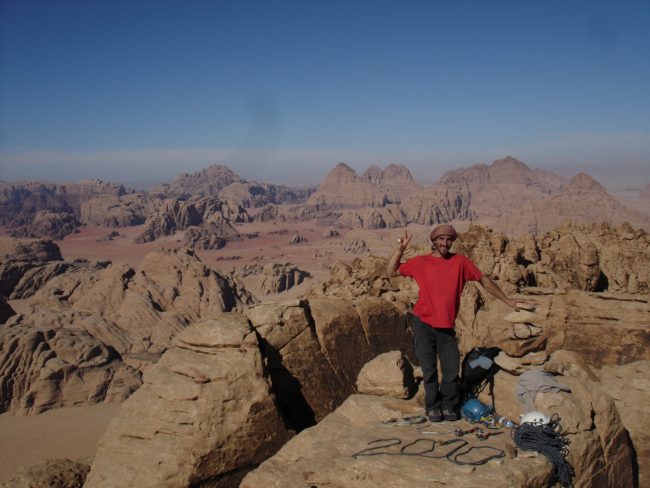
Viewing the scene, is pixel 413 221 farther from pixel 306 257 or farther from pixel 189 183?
pixel 189 183

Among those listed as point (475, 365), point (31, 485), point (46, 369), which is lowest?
point (46, 369)

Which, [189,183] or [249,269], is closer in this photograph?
[249,269]

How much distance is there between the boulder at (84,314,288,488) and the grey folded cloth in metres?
2.90

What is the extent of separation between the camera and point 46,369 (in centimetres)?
1714

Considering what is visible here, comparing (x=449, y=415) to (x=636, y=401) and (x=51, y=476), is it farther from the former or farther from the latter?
(x=51, y=476)

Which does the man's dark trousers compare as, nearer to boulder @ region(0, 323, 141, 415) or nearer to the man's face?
the man's face

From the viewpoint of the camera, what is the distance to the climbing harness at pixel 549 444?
169 inches

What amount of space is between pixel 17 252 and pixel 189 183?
130174mm

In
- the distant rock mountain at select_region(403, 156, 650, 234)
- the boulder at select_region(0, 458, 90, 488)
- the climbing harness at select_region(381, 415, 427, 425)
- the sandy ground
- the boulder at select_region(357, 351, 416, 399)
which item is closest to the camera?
the climbing harness at select_region(381, 415, 427, 425)

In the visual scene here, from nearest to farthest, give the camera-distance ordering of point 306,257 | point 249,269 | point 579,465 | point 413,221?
point 579,465
point 249,269
point 306,257
point 413,221

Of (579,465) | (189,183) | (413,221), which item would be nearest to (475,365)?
(579,465)

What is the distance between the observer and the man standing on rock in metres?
5.29

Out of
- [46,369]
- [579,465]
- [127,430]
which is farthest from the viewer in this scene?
[46,369]

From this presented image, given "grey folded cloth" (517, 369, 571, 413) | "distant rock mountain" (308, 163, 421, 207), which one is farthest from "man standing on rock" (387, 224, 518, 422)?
"distant rock mountain" (308, 163, 421, 207)
